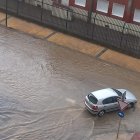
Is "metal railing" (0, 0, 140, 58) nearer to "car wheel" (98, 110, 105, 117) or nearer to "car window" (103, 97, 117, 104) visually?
"car window" (103, 97, 117, 104)

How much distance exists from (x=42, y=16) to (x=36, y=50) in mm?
5457

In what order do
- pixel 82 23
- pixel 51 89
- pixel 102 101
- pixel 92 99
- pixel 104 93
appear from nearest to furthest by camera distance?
pixel 102 101 → pixel 92 99 → pixel 104 93 → pixel 51 89 → pixel 82 23

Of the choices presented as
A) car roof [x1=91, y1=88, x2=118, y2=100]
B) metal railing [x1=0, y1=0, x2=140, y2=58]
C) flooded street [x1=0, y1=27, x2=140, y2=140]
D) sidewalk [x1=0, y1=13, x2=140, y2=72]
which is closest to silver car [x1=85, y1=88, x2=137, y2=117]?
car roof [x1=91, y1=88, x2=118, y2=100]

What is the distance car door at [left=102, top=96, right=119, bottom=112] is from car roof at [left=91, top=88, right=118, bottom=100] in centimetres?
23

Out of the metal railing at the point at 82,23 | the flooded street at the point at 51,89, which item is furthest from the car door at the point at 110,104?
the metal railing at the point at 82,23

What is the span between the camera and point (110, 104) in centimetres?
2475

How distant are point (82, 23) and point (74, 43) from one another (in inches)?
126

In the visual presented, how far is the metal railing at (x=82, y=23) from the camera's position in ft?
108

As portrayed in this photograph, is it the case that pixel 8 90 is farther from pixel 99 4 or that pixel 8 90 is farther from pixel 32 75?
pixel 99 4

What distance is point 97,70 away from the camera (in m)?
29.6

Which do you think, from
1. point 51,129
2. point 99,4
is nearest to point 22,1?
point 99,4

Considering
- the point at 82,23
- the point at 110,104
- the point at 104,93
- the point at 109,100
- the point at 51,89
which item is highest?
the point at 82,23

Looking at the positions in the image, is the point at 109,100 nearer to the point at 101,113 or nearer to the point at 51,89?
the point at 101,113

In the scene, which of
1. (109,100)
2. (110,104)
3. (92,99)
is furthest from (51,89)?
(110,104)
